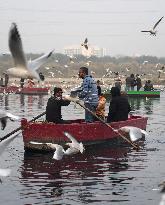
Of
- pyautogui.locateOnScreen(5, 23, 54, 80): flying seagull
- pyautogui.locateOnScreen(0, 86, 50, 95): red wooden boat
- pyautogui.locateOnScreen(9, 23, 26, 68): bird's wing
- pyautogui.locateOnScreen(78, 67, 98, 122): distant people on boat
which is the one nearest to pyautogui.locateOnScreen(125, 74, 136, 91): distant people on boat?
pyautogui.locateOnScreen(0, 86, 50, 95): red wooden boat

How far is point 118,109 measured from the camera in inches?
814

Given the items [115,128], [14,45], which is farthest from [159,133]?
[14,45]

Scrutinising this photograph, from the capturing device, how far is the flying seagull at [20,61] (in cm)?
1027

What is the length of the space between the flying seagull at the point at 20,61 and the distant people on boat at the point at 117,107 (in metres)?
8.68

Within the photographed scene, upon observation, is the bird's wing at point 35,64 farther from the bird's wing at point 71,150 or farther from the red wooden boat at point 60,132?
the red wooden boat at point 60,132

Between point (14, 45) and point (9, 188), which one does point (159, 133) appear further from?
point (14, 45)

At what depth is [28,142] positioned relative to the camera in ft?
60.1

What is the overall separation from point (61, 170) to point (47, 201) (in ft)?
11.0

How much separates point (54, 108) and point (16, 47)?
27.0 feet

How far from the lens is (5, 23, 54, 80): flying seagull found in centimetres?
1027

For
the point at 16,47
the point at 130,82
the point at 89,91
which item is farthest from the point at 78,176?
the point at 130,82

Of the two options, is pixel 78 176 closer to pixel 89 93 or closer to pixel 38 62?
pixel 38 62

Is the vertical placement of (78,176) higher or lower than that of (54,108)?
lower

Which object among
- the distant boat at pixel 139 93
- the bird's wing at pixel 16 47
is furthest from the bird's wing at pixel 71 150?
the distant boat at pixel 139 93
